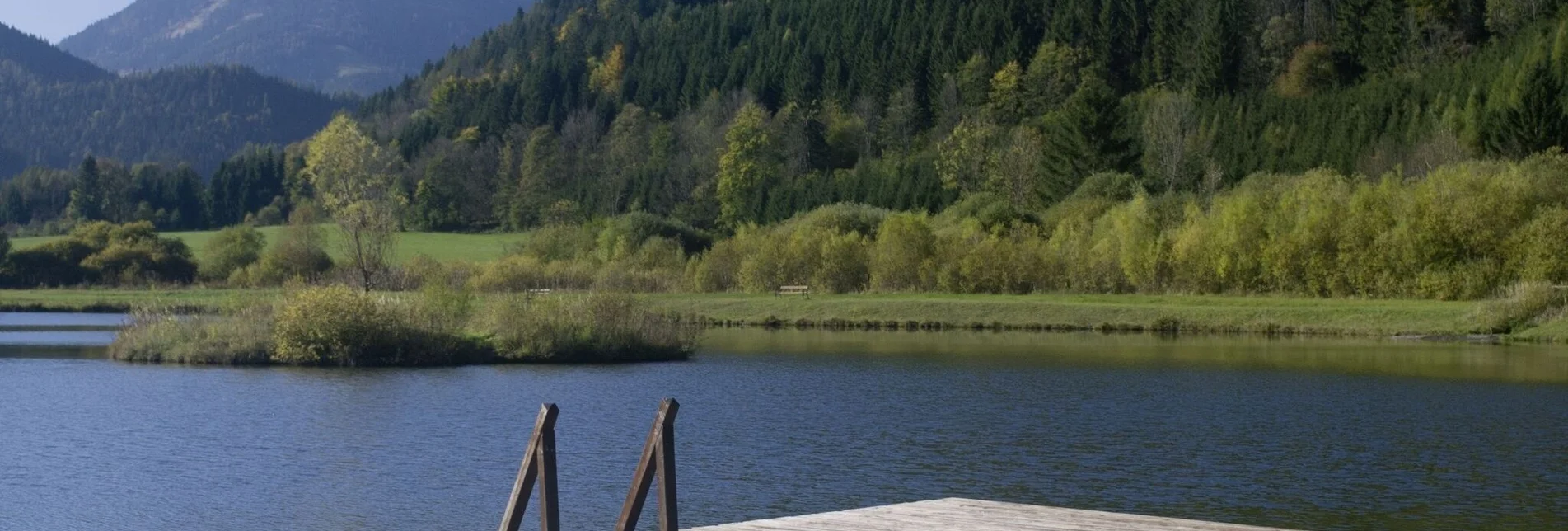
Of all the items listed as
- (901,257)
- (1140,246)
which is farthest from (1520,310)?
(901,257)

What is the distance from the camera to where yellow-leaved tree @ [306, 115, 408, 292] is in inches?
2527

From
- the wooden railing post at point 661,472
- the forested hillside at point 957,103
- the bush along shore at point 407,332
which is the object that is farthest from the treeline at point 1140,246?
the wooden railing post at point 661,472

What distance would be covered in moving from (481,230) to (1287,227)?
7984 cm

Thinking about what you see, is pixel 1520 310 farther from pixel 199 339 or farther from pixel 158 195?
pixel 158 195

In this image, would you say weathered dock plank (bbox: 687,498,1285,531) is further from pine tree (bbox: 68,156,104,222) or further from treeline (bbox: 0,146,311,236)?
pine tree (bbox: 68,156,104,222)

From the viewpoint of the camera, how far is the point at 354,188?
216 ft

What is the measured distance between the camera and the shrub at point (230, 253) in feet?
311

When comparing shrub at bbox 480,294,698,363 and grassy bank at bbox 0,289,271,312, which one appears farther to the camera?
grassy bank at bbox 0,289,271,312

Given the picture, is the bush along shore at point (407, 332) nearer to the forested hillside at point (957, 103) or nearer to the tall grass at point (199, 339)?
the tall grass at point (199, 339)

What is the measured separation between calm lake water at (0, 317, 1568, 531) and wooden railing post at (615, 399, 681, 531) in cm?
621

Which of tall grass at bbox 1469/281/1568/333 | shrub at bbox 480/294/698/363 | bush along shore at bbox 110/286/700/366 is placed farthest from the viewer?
tall grass at bbox 1469/281/1568/333

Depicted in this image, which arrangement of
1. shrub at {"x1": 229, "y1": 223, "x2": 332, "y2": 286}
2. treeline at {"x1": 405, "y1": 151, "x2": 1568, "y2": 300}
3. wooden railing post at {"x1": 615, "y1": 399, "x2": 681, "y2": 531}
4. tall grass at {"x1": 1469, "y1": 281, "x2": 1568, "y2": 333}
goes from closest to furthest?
wooden railing post at {"x1": 615, "y1": 399, "x2": 681, "y2": 531} < tall grass at {"x1": 1469, "y1": 281, "x2": 1568, "y2": 333} < treeline at {"x1": 405, "y1": 151, "x2": 1568, "y2": 300} < shrub at {"x1": 229, "y1": 223, "x2": 332, "y2": 286}

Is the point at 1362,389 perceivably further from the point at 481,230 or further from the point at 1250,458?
the point at 481,230

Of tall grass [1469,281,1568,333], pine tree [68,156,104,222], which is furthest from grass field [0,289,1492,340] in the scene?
pine tree [68,156,104,222]
